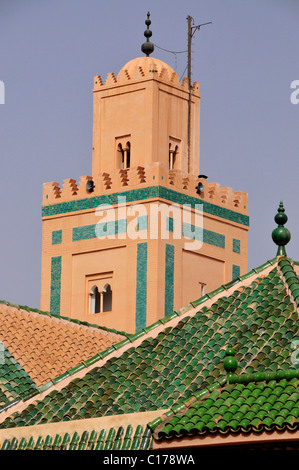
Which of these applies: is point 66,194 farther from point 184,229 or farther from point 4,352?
point 4,352

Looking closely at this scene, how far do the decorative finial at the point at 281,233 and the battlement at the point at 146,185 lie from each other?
1393 cm

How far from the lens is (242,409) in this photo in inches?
651

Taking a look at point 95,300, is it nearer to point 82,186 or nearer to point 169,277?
point 169,277

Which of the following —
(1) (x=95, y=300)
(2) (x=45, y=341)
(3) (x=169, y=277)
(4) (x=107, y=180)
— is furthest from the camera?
(1) (x=95, y=300)

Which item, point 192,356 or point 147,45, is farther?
point 147,45

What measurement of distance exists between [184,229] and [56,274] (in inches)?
121

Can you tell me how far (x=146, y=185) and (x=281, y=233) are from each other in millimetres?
14240

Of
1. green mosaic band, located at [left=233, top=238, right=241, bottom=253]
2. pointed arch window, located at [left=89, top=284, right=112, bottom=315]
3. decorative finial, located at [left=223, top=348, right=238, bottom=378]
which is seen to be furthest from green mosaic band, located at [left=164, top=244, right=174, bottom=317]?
decorative finial, located at [left=223, top=348, right=238, bottom=378]

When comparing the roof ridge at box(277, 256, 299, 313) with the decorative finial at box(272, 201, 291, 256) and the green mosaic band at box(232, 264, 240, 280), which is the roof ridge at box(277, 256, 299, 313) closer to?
the decorative finial at box(272, 201, 291, 256)

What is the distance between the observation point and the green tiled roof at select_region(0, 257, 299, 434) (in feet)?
59.2

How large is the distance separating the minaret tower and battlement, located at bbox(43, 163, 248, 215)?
0.02 m

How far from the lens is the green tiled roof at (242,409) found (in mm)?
16156

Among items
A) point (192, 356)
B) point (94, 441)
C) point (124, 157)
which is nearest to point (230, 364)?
point (192, 356)

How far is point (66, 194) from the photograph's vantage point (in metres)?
35.2
